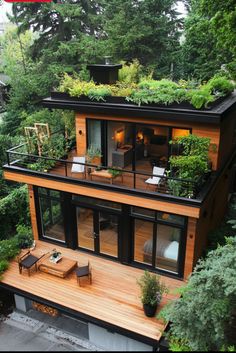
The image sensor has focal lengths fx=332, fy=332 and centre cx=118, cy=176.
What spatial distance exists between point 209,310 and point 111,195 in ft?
15.9

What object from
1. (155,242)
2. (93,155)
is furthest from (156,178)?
(93,155)

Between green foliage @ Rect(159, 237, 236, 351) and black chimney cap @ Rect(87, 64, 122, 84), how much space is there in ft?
27.2

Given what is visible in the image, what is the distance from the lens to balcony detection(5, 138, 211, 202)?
1003 cm

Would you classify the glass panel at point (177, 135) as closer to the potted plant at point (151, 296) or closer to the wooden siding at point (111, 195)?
the wooden siding at point (111, 195)

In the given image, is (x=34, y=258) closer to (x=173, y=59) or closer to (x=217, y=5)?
(x=217, y=5)

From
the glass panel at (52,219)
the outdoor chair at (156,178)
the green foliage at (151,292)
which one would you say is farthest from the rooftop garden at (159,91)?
the green foliage at (151,292)

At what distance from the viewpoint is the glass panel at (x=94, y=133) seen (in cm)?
1245

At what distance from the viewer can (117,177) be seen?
459 inches

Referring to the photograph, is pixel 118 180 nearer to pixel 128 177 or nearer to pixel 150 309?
pixel 128 177

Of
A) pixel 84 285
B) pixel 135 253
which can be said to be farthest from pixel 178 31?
pixel 84 285

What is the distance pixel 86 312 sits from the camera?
994cm

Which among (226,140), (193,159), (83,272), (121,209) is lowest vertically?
(83,272)

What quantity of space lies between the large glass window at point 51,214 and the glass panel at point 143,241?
10.2 feet

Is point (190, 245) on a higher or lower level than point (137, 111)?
lower
